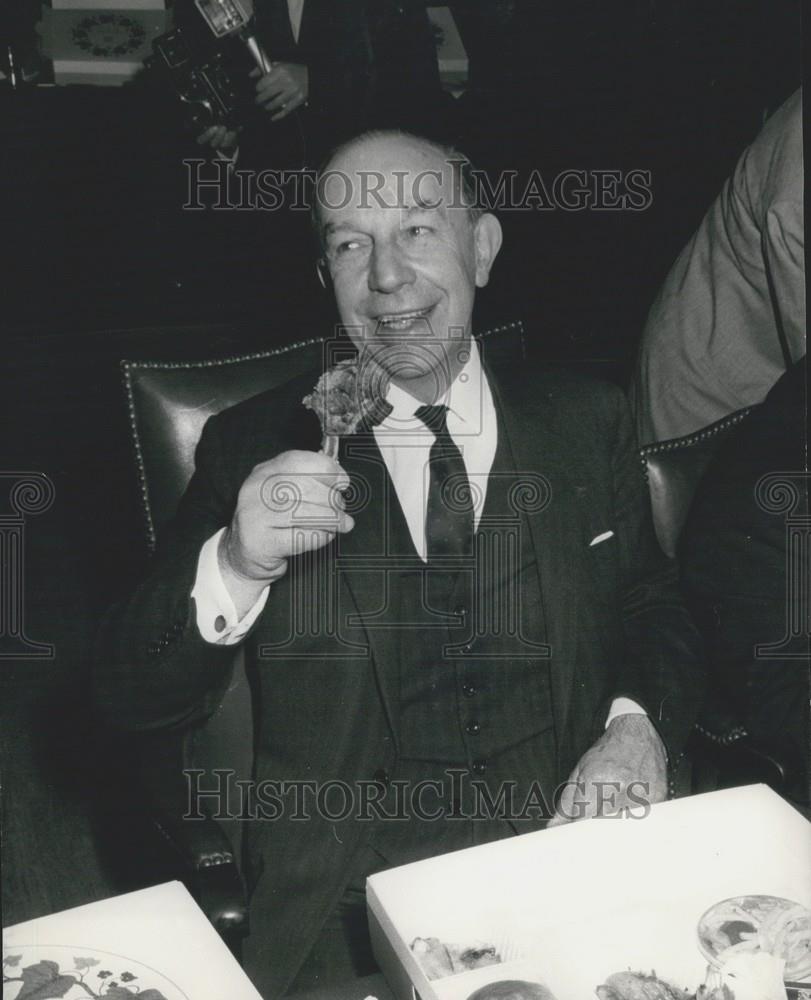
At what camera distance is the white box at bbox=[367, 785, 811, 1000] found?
2.61 feet

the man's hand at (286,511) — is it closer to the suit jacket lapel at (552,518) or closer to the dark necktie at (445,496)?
the dark necktie at (445,496)

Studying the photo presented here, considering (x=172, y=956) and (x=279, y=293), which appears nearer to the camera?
(x=172, y=956)

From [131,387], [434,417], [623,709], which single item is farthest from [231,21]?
[623,709]

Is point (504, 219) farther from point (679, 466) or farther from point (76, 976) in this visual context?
point (76, 976)

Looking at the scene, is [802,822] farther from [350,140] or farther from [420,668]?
[350,140]

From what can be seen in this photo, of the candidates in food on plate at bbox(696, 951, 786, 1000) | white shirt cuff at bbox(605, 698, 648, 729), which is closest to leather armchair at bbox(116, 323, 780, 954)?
white shirt cuff at bbox(605, 698, 648, 729)

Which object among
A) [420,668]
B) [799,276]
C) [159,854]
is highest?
[799,276]

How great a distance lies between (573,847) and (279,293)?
155 cm

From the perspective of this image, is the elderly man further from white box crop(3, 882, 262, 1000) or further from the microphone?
white box crop(3, 882, 262, 1000)

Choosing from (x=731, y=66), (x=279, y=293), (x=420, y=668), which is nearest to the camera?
(x=420, y=668)

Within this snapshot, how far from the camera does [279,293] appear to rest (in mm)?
2158

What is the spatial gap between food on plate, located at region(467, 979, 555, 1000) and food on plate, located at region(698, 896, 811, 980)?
0.16 metres

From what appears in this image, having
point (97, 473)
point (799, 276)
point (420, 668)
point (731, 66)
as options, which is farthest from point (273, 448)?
point (97, 473)

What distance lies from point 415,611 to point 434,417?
1.12ft
